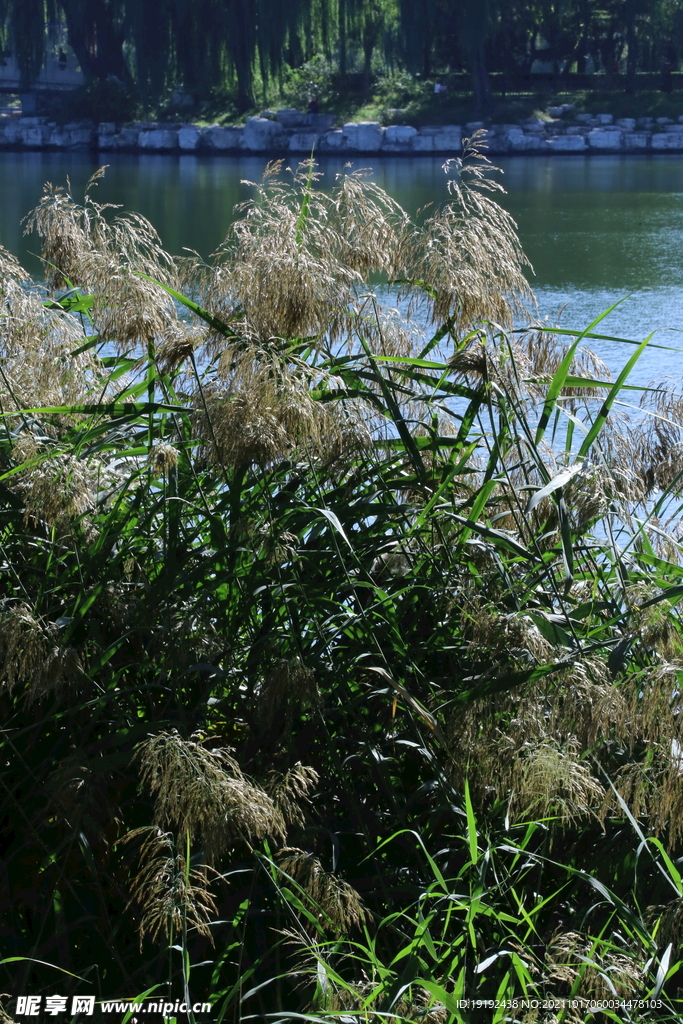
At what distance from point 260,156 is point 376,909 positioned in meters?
29.2

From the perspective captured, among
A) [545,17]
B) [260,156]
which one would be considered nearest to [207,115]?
[260,156]

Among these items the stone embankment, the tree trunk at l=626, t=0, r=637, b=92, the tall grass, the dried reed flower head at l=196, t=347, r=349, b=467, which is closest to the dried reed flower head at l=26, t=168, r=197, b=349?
the tall grass

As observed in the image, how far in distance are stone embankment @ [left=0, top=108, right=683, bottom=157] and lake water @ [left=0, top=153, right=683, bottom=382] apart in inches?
41.7

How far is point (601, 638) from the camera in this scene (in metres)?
1.33

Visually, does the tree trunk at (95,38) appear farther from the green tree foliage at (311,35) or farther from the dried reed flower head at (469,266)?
the dried reed flower head at (469,266)

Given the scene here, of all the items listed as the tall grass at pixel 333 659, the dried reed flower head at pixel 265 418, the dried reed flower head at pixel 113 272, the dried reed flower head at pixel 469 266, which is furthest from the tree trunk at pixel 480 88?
the dried reed flower head at pixel 265 418

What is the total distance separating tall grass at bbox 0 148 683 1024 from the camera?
104cm

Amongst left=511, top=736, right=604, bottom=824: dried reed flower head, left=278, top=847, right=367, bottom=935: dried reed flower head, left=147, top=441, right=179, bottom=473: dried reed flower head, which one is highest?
left=147, top=441, right=179, bottom=473: dried reed flower head

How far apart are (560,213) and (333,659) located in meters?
13.2

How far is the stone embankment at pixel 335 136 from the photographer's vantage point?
27266 millimetres

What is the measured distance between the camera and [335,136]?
Result: 2845 cm

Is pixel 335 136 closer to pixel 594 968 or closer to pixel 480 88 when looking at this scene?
pixel 480 88

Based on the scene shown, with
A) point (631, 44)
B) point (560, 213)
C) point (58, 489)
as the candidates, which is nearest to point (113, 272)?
point (58, 489)

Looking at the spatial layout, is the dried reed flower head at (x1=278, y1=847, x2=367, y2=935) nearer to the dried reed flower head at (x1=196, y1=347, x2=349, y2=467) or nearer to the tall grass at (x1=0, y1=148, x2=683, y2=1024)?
the tall grass at (x1=0, y1=148, x2=683, y2=1024)
